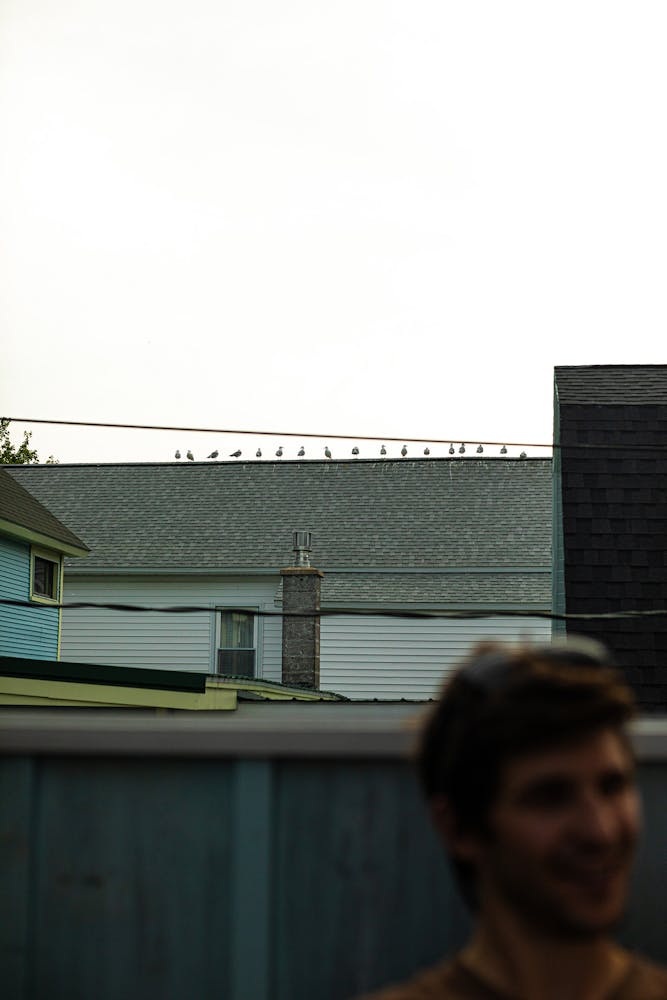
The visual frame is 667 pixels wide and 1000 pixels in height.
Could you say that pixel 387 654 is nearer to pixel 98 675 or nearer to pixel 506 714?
pixel 98 675

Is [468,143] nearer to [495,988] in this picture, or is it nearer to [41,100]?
[41,100]

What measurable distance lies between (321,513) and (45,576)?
711 centimetres

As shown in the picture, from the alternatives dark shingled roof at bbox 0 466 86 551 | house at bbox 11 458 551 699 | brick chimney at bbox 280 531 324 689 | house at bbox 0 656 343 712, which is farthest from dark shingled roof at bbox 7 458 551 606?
house at bbox 0 656 343 712

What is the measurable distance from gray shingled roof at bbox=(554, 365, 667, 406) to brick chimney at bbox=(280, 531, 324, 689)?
9.41 metres

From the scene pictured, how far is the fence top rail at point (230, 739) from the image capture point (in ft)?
7.49

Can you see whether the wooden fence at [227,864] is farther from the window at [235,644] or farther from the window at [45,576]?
the window at [235,644]

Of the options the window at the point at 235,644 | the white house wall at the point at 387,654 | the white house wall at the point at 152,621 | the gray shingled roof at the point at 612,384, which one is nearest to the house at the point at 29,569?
the white house wall at the point at 152,621

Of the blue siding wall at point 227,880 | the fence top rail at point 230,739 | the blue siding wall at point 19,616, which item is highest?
the blue siding wall at point 19,616

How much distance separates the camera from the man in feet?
5.21

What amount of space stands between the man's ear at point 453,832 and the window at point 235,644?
21.1 metres

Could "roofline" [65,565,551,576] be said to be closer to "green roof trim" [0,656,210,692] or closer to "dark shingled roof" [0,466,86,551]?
"dark shingled roof" [0,466,86,551]

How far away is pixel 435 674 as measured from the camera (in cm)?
2277

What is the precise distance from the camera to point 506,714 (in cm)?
163

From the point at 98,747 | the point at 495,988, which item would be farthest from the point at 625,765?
the point at 98,747
